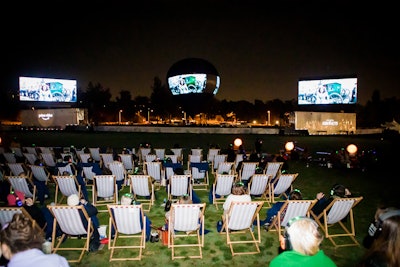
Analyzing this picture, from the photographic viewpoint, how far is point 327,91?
4122 centimetres

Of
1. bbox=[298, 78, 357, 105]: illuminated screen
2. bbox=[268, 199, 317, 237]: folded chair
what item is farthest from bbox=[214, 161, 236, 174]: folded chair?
bbox=[298, 78, 357, 105]: illuminated screen

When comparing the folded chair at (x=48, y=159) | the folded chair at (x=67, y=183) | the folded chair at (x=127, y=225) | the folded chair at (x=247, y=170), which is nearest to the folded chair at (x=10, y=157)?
the folded chair at (x=48, y=159)

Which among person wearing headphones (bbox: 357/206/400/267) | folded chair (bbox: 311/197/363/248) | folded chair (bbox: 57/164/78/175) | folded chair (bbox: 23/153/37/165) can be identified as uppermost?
person wearing headphones (bbox: 357/206/400/267)

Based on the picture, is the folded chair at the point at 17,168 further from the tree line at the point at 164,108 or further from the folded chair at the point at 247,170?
the tree line at the point at 164,108

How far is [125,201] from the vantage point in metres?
5.43

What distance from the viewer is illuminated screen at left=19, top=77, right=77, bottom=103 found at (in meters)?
43.0

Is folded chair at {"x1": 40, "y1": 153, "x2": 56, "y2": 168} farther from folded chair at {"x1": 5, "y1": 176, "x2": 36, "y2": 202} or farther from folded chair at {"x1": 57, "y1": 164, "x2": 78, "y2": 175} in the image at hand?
folded chair at {"x1": 5, "y1": 176, "x2": 36, "y2": 202}

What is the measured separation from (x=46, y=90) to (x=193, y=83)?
76.8ft

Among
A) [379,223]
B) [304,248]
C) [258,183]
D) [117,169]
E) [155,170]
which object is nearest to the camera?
[304,248]

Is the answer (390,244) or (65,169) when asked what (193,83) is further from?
(390,244)

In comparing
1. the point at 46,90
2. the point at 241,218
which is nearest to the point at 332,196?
the point at 241,218

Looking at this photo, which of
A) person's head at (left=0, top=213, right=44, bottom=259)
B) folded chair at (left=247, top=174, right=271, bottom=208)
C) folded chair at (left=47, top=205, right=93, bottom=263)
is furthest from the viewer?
folded chair at (left=247, top=174, right=271, bottom=208)

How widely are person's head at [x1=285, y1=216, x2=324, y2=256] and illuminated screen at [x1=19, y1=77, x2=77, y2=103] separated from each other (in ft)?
160

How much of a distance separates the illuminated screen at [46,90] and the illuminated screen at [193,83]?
59.1ft
